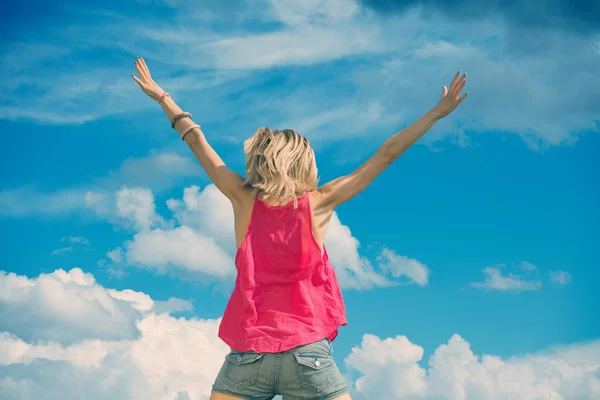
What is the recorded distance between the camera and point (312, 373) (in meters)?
5.26

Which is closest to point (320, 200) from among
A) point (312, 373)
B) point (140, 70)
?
point (312, 373)

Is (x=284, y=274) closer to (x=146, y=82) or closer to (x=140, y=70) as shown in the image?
(x=146, y=82)

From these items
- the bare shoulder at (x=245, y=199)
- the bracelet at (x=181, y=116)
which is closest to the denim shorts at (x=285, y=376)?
the bare shoulder at (x=245, y=199)

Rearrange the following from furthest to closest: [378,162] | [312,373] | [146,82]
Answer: [146,82] → [378,162] → [312,373]

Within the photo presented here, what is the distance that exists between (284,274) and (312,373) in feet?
2.79

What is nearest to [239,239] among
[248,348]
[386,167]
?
[248,348]

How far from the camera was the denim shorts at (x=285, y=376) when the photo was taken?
526 cm

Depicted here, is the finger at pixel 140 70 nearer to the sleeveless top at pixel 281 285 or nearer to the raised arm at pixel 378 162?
the sleeveless top at pixel 281 285

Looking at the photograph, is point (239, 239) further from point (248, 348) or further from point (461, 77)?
point (461, 77)

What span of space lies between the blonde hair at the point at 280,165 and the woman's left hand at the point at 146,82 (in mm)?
1610

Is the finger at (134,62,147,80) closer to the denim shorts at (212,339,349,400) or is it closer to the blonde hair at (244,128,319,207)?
the blonde hair at (244,128,319,207)

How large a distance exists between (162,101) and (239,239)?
1.91 meters

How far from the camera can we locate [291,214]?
5.62m

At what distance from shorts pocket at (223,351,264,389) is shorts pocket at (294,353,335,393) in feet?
1.13
